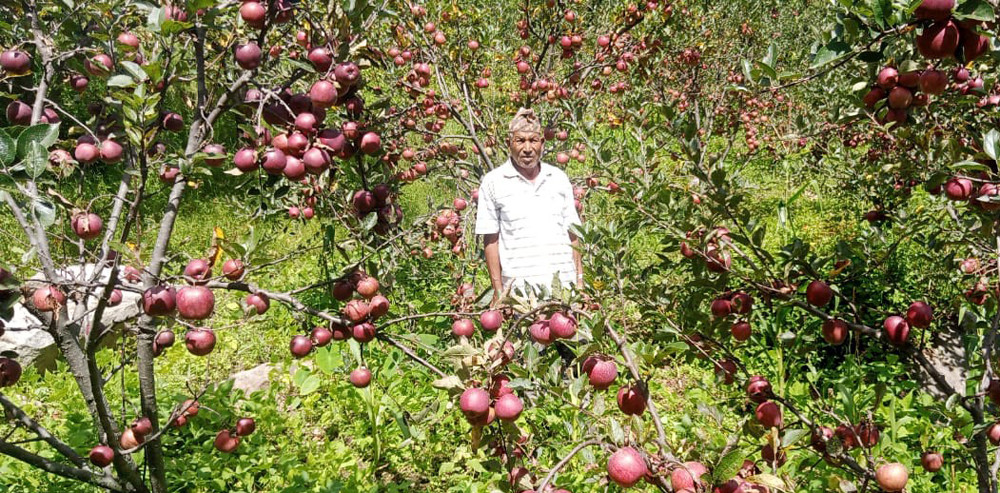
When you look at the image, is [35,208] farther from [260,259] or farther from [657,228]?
[657,228]

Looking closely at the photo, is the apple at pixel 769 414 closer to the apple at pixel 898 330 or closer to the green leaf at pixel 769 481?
the apple at pixel 898 330

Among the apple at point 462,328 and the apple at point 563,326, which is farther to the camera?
the apple at point 462,328

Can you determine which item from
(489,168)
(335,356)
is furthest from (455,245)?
(335,356)

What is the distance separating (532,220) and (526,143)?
0.36m

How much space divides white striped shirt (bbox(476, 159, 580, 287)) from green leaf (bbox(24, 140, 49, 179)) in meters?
1.95

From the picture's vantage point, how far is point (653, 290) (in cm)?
178

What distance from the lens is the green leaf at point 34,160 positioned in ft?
3.40

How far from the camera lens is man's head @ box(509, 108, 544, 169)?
2.77 metres

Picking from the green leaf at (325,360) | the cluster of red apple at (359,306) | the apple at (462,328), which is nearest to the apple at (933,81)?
the apple at (462,328)

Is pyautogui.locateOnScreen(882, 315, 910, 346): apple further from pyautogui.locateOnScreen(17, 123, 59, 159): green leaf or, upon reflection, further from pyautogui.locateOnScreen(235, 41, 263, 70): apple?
pyautogui.locateOnScreen(17, 123, 59, 159): green leaf

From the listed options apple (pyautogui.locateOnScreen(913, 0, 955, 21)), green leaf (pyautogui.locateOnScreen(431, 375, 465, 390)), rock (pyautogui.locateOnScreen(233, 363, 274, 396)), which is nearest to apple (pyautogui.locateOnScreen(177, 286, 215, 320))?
green leaf (pyautogui.locateOnScreen(431, 375, 465, 390))

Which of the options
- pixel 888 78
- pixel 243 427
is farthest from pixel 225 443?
pixel 888 78

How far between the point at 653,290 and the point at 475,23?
261 centimetres

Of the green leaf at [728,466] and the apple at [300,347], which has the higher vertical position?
the apple at [300,347]
